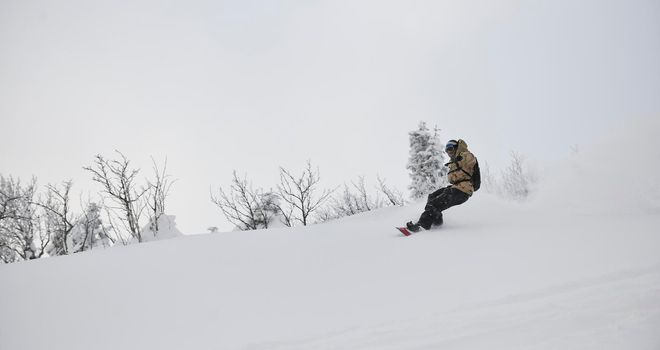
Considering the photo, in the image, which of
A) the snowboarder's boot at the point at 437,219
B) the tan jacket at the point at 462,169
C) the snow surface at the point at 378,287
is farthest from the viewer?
the snowboarder's boot at the point at 437,219

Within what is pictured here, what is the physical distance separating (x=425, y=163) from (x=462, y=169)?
49.3ft

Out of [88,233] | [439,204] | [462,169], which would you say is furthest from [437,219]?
[88,233]

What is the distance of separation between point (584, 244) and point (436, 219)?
206cm

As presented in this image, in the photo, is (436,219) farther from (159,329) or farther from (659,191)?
(159,329)

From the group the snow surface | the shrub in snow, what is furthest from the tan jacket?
the shrub in snow

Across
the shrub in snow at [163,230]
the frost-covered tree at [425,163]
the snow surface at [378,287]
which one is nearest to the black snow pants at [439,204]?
the snow surface at [378,287]

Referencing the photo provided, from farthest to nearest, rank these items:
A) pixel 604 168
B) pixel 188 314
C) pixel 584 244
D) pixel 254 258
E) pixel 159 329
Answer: pixel 604 168, pixel 254 258, pixel 584 244, pixel 188 314, pixel 159 329

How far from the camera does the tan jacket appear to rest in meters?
5.06

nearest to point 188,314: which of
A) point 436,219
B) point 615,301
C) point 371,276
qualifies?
point 371,276

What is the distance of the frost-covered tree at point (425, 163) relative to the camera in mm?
19219

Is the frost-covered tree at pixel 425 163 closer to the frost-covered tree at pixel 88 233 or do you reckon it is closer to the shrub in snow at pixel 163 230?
the shrub in snow at pixel 163 230

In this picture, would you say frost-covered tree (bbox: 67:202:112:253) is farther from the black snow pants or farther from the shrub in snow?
the black snow pants

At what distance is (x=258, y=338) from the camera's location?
7.43 ft

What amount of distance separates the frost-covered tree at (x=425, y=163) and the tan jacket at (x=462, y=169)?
1432 cm
